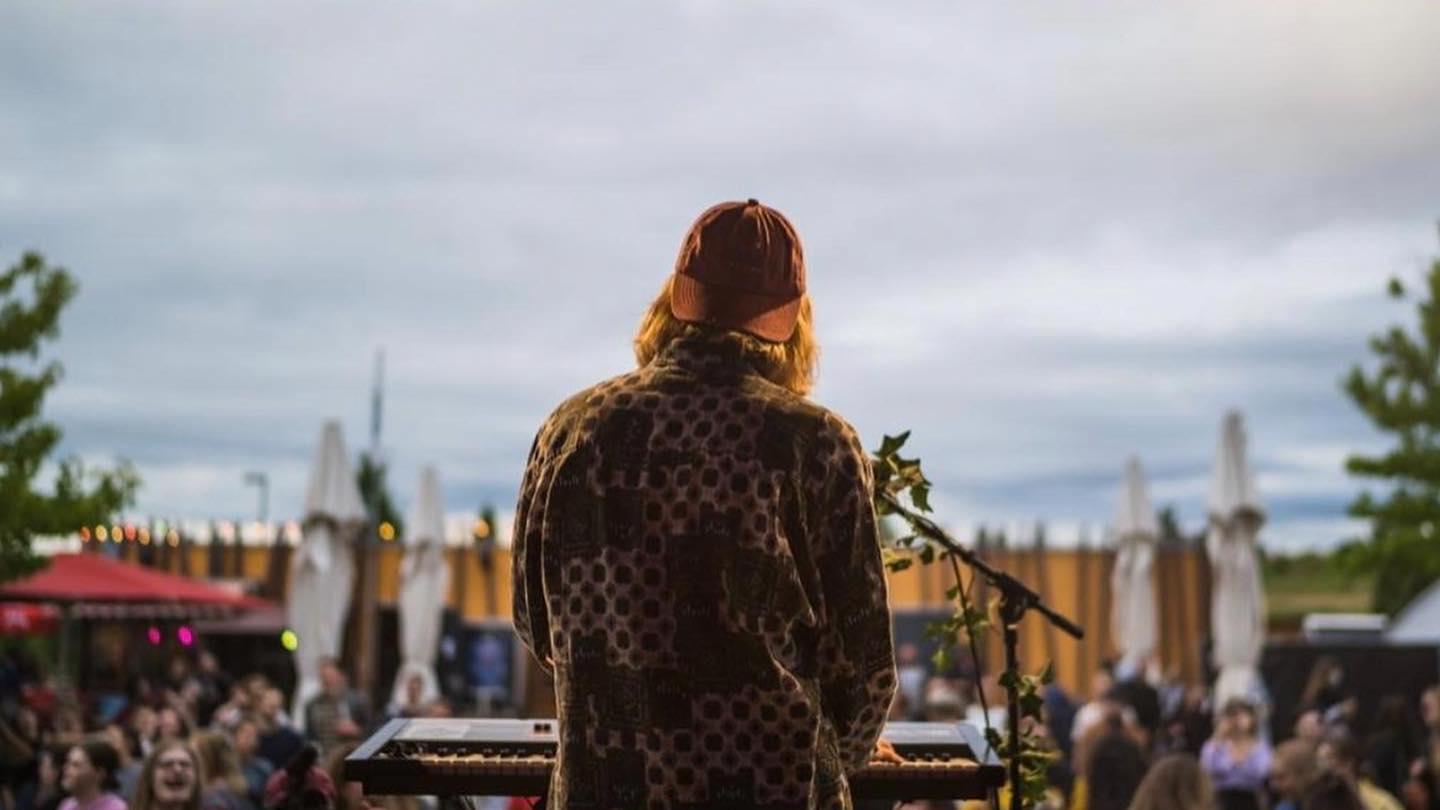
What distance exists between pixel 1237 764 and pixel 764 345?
325 inches

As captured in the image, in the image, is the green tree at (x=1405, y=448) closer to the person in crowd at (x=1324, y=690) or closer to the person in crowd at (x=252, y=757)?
the person in crowd at (x=1324, y=690)

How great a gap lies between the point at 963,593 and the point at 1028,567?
22.2 m

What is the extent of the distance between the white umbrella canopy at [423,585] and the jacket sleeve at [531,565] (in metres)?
14.3

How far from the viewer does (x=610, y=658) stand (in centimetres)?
287

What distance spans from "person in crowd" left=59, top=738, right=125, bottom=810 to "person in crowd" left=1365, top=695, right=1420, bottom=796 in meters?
7.64

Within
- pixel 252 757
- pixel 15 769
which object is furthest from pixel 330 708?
pixel 15 769

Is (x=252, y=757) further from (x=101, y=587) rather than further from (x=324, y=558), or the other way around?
(x=324, y=558)

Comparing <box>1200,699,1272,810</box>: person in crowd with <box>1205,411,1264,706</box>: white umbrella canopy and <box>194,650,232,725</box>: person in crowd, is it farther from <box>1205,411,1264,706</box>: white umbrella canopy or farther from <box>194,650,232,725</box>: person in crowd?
<box>194,650,232,725</box>: person in crowd

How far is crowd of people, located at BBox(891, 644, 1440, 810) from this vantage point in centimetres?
660

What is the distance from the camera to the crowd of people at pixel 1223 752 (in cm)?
660

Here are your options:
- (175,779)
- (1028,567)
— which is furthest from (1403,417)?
(175,779)

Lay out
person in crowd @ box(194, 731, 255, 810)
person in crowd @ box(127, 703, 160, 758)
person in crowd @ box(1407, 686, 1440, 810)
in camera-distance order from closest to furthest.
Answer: person in crowd @ box(194, 731, 255, 810)
person in crowd @ box(1407, 686, 1440, 810)
person in crowd @ box(127, 703, 160, 758)

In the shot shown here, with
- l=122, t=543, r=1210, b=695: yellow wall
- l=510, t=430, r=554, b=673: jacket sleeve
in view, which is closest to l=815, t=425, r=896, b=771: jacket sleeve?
l=510, t=430, r=554, b=673: jacket sleeve

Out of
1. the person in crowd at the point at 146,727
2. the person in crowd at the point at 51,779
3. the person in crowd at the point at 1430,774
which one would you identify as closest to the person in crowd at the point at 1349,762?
the person in crowd at the point at 1430,774
